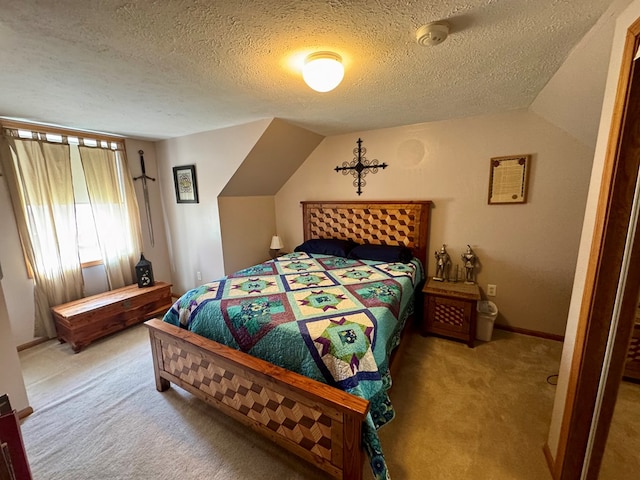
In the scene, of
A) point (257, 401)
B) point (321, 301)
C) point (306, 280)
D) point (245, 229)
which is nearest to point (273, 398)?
point (257, 401)

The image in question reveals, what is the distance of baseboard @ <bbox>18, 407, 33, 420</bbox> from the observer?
1759 millimetres

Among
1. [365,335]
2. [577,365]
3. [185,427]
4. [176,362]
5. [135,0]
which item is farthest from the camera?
[176,362]

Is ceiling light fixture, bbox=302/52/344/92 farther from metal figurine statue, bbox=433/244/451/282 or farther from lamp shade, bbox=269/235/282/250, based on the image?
lamp shade, bbox=269/235/282/250

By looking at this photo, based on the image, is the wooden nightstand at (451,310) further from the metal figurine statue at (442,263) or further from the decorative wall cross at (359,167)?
the decorative wall cross at (359,167)

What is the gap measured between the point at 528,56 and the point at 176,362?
2910mm

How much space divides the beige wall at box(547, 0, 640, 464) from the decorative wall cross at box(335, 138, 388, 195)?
2.07 m

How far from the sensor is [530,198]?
2.47 meters

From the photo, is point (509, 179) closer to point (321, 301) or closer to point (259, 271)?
point (321, 301)

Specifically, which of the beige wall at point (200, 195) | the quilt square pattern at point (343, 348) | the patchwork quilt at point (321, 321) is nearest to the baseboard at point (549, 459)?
the patchwork quilt at point (321, 321)

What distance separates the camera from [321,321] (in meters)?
1.58

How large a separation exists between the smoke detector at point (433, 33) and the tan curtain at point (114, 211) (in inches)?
136

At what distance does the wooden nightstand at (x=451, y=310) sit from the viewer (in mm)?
2432

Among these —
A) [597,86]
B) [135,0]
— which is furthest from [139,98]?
[597,86]

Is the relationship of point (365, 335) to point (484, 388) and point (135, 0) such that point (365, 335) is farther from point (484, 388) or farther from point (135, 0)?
point (135, 0)
